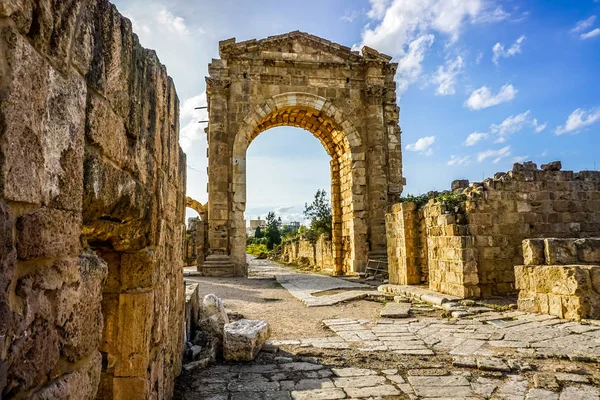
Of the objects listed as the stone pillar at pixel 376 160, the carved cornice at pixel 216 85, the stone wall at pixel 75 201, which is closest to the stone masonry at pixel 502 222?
the stone pillar at pixel 376 160

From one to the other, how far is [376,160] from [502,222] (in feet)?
23.1

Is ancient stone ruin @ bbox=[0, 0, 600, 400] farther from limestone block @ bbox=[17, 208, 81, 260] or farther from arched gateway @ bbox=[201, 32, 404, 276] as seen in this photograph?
arched gateway @ bbox=[201, 32, 404, 276]

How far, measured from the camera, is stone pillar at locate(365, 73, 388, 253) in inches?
571

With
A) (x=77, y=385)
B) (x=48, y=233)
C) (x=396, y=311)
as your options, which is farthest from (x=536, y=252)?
(x=48, y=233)

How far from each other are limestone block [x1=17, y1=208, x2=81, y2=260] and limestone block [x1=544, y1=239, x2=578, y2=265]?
6772mm

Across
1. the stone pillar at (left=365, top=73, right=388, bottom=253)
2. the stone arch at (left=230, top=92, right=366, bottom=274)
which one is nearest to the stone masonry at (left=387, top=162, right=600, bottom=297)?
the stone pillar at (left=365, top=73, right=388, bottom=253)

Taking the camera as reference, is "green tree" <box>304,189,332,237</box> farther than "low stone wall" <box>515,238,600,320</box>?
Yes

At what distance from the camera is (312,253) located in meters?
23.4

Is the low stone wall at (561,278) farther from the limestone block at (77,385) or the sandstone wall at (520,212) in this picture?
the limestone block at (77,385)

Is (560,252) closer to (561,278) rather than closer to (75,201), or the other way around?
(561,278)

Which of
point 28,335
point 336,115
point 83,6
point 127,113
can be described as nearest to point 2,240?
point 28,335

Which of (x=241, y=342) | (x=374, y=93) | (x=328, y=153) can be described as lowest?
(x=241, y=342)

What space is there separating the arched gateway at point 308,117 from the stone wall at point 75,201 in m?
11.4

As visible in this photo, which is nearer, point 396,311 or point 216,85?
point 396,311
